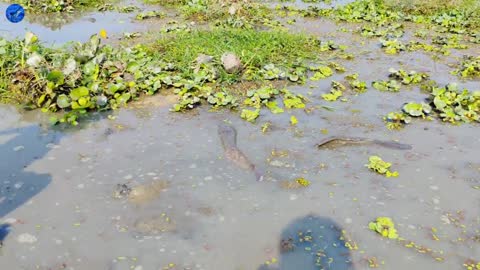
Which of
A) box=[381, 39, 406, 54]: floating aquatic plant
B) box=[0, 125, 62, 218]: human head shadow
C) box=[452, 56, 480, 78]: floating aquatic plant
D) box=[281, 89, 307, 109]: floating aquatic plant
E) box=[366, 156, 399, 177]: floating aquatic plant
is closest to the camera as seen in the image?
box=[0, 125, 62, 218]: human head shadow

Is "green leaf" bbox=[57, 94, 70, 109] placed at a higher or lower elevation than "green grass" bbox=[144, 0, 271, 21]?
lower

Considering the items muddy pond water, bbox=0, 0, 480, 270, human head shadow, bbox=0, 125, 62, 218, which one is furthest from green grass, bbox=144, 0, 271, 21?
human head shadow, bbox=0, 125, 62, 218

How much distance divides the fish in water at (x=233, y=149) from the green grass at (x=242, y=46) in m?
2.29

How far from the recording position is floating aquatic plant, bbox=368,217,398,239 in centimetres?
425

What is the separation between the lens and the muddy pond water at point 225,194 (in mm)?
4039

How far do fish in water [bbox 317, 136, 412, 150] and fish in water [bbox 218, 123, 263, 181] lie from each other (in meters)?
1.06

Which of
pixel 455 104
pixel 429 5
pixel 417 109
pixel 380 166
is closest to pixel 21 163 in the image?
pixel 380 166

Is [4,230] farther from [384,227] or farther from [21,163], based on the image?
[384,227]

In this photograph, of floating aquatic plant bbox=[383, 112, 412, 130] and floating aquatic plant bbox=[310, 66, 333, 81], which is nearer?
floating aquatic plant bbox=[383, 112, 412, 130]

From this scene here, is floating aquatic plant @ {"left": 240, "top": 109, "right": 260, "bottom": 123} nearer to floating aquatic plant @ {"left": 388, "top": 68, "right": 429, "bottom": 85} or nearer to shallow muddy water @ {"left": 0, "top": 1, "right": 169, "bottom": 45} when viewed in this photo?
floating aquatic plant @ {"left": 388, "top": 68, "right": 429, "bottom": 85}

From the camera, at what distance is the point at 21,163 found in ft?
17.5

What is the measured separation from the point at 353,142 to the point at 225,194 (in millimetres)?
2099

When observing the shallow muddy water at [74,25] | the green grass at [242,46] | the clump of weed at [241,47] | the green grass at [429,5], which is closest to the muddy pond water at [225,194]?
the clump of weed at [241,47]

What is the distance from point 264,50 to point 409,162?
14.0 ft
